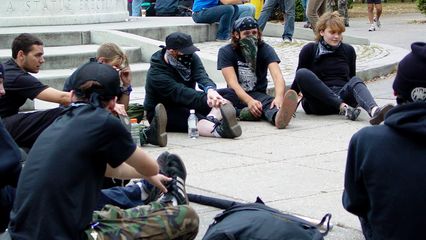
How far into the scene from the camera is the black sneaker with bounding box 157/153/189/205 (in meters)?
4.89

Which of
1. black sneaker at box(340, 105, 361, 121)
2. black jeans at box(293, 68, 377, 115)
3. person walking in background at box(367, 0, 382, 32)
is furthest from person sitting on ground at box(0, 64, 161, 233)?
person walking in background at box(367, 0, 382, 32)

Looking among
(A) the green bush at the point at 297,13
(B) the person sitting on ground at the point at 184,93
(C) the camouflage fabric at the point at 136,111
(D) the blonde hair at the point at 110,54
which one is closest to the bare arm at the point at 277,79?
(B) the person sitting on ground at the point at 184,93

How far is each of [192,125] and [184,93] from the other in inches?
12.2

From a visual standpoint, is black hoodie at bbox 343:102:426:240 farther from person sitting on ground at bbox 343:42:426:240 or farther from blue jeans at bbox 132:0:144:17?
blue jeans at bbox 132:0:144:17

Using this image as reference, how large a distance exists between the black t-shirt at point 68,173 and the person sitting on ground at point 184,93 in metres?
3.85

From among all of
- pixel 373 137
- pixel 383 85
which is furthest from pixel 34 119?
→ pixel 383 85

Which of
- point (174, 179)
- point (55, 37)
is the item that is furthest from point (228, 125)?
point (55, 37)

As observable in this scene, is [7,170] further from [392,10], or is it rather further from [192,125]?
[392,10]

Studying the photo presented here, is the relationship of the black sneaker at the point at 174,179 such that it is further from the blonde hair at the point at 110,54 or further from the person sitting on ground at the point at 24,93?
the blonde hair at the point at 110,54

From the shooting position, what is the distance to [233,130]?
785 centimetres

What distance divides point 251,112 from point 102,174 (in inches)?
183

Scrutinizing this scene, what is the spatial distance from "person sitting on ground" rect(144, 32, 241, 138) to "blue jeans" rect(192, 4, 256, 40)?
6.39m

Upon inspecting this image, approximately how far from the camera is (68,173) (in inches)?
153

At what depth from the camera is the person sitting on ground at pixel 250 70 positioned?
8492 mm
